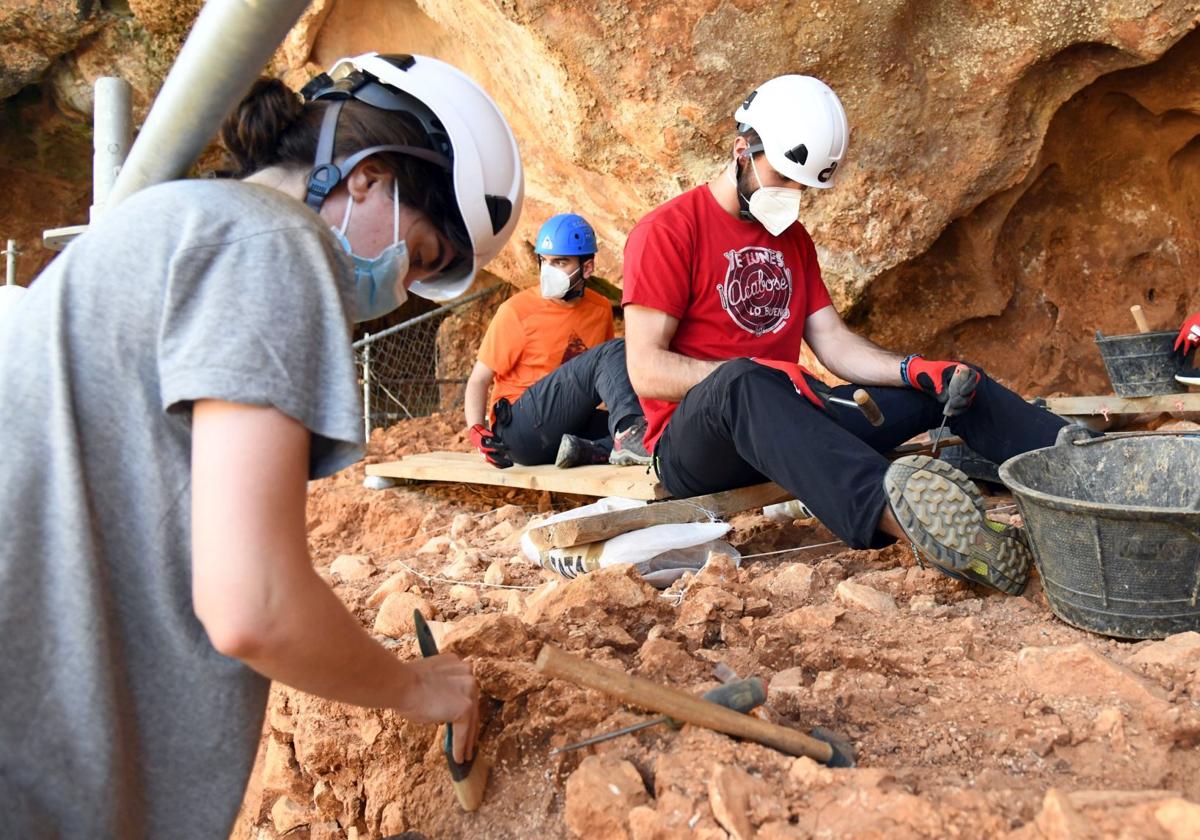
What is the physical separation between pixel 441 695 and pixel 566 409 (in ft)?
11.5

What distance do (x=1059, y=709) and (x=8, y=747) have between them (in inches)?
64.8

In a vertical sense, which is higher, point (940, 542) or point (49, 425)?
point (49, 425)

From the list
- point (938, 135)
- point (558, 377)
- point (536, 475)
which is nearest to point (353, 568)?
point (536, 475)

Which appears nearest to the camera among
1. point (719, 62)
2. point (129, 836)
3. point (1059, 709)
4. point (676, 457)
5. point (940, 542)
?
point (129, 836)

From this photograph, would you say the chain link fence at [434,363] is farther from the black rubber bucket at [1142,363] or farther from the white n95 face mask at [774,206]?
the white n95 face mask at [774,206]

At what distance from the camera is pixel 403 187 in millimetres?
1545

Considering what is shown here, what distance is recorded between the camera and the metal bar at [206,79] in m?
1.31

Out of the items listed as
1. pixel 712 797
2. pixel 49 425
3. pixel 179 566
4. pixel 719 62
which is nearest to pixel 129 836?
pixel 179 566

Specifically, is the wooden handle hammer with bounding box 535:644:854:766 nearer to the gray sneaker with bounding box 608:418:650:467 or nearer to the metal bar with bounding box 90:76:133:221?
the metal bar with bounding box 90:76:133:221

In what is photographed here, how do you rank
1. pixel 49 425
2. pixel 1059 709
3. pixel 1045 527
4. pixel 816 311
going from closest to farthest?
1. pixel 49 425
2. pixel 1059 709
3. pixel 1045 527
4. pixel 816 311

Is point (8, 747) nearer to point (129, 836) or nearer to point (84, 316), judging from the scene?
point (129, 836)

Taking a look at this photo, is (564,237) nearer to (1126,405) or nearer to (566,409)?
(566,409)

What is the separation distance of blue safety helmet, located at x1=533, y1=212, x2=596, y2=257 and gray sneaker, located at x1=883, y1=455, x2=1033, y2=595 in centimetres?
332

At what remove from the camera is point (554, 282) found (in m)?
5.70
